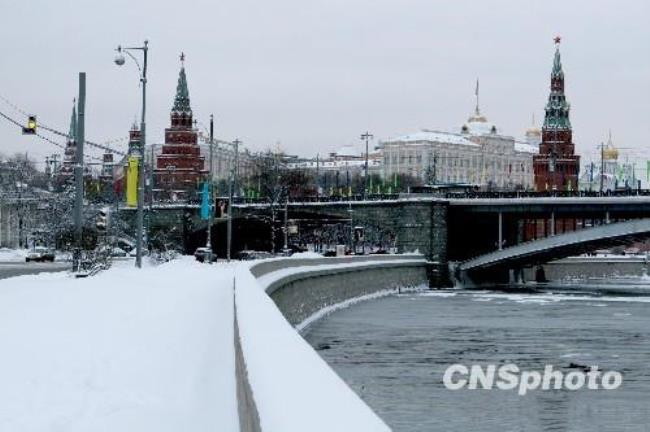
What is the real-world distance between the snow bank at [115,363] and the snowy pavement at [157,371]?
21 mm

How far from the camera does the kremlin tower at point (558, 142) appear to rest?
609ft

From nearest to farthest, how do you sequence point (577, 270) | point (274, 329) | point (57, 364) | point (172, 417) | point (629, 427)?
point (274, 329)
point (172, 417)
point (57, 364)
point (629, 427)
point (577, 270)

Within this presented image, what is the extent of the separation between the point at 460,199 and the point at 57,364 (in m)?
79.8

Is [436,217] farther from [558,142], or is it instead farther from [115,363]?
[558,142]

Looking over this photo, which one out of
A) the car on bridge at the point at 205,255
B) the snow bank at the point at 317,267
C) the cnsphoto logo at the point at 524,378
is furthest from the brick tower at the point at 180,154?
the cnsphoto logo at the point at 524,378

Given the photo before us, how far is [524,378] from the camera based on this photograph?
31500 millimetres

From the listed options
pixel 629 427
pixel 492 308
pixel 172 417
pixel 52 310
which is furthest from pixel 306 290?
pixel 172 417

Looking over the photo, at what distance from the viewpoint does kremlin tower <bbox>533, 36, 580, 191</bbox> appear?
186 metres

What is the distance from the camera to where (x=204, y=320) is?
27562mm

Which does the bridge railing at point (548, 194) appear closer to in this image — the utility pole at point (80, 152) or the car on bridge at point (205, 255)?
the car on bridge at point (205, 255)

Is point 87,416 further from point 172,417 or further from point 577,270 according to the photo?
point 577,270

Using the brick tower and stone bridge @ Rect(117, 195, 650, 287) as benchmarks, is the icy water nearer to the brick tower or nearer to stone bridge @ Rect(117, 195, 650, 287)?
stone bridge @ Rect(117, 195, 650, 287)

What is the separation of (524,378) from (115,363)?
52.3 ft

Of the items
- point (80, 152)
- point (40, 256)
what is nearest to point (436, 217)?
point (40, 256)
